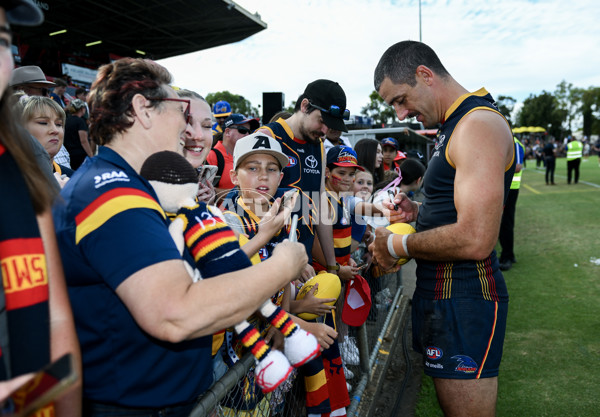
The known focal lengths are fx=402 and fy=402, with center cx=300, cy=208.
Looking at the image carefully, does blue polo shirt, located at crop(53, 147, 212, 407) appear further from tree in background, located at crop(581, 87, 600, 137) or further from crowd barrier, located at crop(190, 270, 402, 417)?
tree in background, located at crop(581, 87, 600, 137)

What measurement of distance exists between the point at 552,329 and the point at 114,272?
17.5 ft

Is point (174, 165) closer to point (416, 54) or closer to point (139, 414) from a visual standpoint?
point (139, 414)

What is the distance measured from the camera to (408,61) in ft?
8.13

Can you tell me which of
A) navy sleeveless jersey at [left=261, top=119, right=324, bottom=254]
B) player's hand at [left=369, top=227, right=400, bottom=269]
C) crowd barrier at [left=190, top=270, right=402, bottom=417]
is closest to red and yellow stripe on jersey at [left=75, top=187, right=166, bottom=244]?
crowd barrier at [left=190, top=270, right=402, bottom=417]

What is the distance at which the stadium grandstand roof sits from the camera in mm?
19013

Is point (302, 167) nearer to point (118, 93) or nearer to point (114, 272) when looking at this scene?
point (118, 93)

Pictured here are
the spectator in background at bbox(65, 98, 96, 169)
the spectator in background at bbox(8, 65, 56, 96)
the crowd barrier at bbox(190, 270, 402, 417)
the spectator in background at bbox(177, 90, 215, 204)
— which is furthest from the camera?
the spectator in background at bbox(65, 98, 96, 169)

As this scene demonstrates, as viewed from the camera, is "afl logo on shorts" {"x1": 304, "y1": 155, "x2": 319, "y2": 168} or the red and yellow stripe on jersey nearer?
the red and yellow stripe on jersey

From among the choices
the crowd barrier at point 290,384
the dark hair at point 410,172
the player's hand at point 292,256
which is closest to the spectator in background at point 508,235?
the dark hair at point 410,172

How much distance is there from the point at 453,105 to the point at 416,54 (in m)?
0.40

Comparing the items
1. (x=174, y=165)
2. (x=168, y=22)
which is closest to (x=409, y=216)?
(x=174, y=165)

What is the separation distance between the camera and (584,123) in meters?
79.2

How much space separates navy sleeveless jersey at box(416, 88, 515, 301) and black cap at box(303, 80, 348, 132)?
1439mm

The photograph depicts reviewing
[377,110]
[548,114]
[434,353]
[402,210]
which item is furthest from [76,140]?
[548,114]
